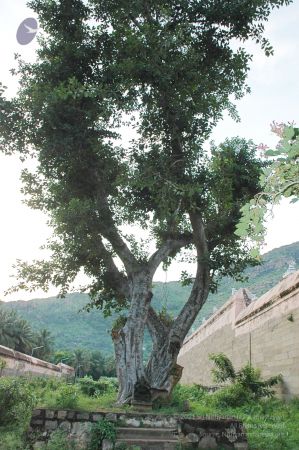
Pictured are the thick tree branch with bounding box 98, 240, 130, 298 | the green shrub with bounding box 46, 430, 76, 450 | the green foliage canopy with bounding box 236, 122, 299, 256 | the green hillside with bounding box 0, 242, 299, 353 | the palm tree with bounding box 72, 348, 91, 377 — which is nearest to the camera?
the green foliage canopy with bounding box 236, 122, 299, 256

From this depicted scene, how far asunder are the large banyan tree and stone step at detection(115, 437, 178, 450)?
1422 mm

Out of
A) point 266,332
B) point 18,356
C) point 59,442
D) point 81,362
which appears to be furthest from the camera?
point 81,362

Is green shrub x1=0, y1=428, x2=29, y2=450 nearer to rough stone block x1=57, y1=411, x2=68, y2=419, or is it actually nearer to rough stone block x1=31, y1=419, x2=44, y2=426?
rough stone block x1=31, y1=419, x2=44, y2=426

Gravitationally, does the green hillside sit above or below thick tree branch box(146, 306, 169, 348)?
above

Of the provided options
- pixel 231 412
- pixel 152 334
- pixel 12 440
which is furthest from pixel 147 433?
pixel 231 412

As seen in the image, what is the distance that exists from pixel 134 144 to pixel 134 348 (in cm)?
497

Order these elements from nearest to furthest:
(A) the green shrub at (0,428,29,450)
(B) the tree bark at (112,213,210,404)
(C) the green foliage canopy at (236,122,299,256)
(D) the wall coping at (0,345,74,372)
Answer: (C) the green foliage canopy at (236,122,299,256), (A) the green shrub at (0,428,29,450), (B) the tree bark at (112,213,210,404), (D) the wall coping at (0,345,74,372)

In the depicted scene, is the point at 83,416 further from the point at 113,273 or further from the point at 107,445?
the point at 113,273

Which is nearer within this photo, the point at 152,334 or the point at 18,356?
the point at 152,334

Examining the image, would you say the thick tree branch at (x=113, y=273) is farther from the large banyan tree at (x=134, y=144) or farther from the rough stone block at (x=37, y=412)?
the rough stone block at (x=37, y=412)

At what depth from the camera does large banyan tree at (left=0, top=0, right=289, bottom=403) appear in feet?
30.5

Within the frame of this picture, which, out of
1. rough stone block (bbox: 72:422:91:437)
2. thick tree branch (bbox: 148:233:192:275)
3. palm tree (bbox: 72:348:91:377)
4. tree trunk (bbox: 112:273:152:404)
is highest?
thick tree branch (bbox: 148:233:192:275)

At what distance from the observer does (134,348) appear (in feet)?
31.4

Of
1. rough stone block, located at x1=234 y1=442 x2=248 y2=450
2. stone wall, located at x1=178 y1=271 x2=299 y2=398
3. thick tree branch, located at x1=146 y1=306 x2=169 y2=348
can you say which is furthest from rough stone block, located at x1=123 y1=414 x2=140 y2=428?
stone wall, located at x1=178 y1=271 x2=299 y2=398
